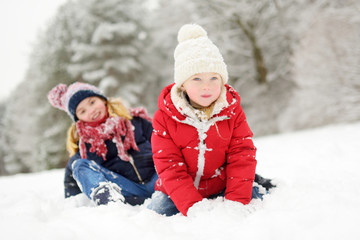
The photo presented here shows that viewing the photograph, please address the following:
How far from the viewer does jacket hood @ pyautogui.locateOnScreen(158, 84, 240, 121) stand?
1560mm

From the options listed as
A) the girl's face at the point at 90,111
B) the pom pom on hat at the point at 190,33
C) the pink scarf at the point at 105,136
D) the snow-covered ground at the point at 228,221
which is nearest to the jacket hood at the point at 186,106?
Answer: the pom pom on hat at the point at 190,33

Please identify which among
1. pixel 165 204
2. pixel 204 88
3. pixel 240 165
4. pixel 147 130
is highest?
pixel 204 88

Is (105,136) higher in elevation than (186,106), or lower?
lower

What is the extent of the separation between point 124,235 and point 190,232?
0.31m

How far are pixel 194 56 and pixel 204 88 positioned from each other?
222 mm

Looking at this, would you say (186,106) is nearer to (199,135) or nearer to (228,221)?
(199,135)

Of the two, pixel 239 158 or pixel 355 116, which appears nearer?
pixel 239 158

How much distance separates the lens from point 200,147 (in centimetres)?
160

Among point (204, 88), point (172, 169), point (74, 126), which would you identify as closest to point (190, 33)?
point (204, 88)

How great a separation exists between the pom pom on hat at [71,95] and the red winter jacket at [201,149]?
3.27ft

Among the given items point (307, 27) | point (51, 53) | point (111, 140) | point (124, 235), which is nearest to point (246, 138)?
point (124, 235)

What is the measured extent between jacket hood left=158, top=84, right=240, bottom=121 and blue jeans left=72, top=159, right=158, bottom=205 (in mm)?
801

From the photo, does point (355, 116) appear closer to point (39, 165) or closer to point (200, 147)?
point (200, 147)

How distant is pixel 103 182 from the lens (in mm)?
1890
